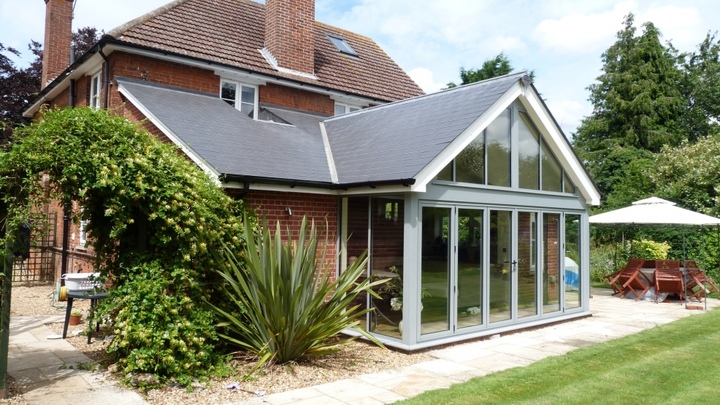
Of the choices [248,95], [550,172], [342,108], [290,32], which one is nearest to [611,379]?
[550,172]

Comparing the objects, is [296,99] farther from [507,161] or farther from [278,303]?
[278,303]

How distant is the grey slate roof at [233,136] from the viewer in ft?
27.2

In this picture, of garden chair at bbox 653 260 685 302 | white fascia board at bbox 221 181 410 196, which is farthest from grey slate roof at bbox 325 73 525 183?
garden chair at bbox 653 260 685 302

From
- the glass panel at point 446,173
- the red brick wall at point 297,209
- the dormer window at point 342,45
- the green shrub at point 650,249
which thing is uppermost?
the dormer window at point 342,45

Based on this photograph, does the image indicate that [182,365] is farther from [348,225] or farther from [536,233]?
[536,233]

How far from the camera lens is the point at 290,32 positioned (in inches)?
552

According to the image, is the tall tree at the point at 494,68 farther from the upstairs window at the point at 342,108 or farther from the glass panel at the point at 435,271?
the glass panel at the point at 435,271

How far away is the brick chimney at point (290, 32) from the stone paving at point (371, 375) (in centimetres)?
833

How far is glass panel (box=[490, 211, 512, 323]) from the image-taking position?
9266mm

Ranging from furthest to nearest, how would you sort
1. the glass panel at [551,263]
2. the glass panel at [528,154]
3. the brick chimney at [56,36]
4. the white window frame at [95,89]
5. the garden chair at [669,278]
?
the brick chimney at [56,36] → the garden chair at [669,278] → the white window frame at [95,89] → the glass panel at [551,263] → the glass panel at [528,154]

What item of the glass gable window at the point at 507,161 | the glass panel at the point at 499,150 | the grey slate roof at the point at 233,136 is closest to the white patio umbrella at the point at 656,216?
the glass gable window at the point at 507,161

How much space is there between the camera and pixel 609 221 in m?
14.2

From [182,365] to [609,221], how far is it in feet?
40.0

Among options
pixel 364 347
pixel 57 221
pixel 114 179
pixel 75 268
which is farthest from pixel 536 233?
pixel 57 221
